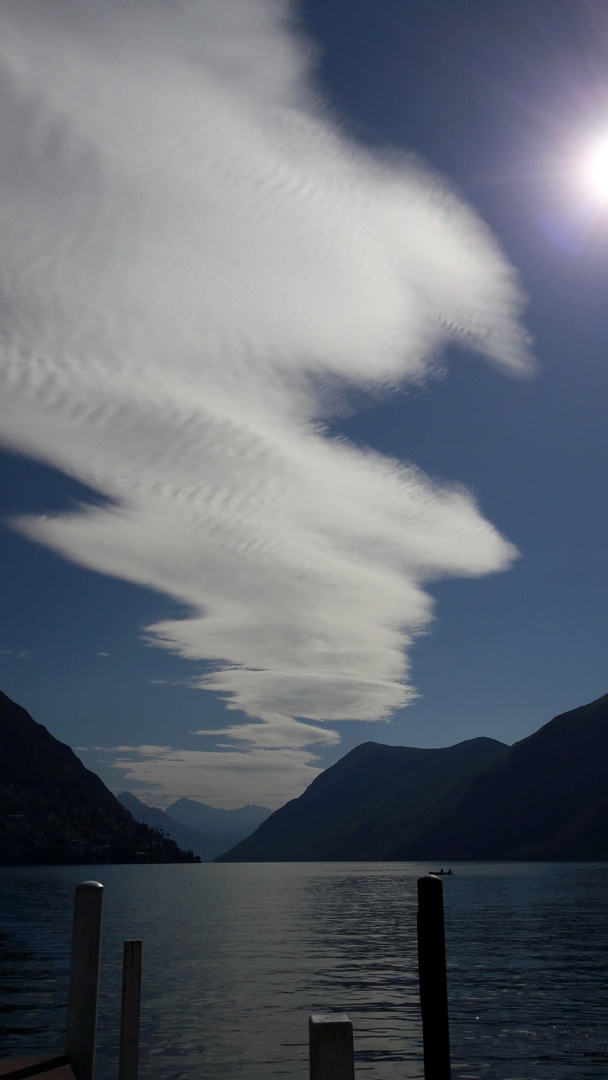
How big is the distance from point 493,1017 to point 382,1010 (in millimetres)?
4427

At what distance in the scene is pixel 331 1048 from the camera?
6391 millimetres

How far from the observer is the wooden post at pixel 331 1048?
6332 millimetres

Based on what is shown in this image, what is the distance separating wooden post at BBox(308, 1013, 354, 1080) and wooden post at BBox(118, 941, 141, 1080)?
851cm

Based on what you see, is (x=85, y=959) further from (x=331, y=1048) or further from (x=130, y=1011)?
(x=331, y=1048)

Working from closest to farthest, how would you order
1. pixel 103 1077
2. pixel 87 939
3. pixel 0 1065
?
1. pixel 87 939
2. pixel 0 1065
3. pixel 103 1077

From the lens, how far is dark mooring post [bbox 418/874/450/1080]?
39.8ft

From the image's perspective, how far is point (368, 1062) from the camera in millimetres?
25078

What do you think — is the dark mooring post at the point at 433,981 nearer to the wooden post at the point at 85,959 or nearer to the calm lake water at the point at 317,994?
the wooden post at the point at 85,959

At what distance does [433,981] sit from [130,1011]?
17.0ft

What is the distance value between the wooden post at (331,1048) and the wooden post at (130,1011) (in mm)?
8508

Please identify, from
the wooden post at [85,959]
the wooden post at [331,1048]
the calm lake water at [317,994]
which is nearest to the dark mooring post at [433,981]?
the wooden post at [85,959]

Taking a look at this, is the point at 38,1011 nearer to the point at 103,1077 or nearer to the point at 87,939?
the point at 103,1077

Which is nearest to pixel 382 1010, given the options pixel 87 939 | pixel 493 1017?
pixel 493 1017

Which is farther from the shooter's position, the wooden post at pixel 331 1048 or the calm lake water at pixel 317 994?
the calm lake water at pixel 317 994
